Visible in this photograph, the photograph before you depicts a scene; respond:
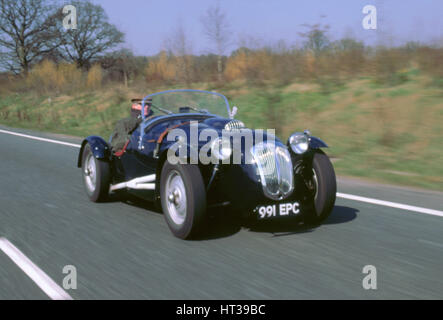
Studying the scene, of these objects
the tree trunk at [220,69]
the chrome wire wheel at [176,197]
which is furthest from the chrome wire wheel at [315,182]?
the tree trunk at [220,69]

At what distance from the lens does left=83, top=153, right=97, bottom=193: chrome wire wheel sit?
23.3 ft

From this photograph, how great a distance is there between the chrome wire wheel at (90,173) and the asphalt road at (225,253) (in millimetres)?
231

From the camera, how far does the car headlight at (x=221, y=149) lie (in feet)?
16.4

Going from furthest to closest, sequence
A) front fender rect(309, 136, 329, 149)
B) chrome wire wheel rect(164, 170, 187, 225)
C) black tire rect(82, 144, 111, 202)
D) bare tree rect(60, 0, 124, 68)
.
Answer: bare tree rect(60, 0, 124, 68)
black tire rect(82, 144, 111, 202)
front fender rect(309, 136, 329, 149)
chrome wire wheel rect(164, 170, 187, 225)

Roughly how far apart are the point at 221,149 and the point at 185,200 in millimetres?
613

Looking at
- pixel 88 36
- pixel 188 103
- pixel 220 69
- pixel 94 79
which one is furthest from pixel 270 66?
pixel 88 36

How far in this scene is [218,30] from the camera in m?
18.6

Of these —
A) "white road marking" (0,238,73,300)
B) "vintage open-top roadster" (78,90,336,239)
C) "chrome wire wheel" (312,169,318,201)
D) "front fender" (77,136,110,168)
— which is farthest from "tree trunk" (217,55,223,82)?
"white road marking" (0,238,73,300)

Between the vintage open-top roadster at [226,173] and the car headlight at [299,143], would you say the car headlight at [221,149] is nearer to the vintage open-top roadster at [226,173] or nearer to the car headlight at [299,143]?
the vintage open-top roadster at [226,173]

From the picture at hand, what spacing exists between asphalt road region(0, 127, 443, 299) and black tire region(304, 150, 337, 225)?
6.8 inches

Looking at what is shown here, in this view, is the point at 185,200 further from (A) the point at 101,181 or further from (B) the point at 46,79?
(B) the point at 46,79

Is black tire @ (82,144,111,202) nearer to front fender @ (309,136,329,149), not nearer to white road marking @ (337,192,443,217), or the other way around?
front fender @ (309,136,329,149)

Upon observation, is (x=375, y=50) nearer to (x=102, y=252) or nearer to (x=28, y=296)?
(x=102, y=252)

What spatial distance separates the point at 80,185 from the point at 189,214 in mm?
3849
